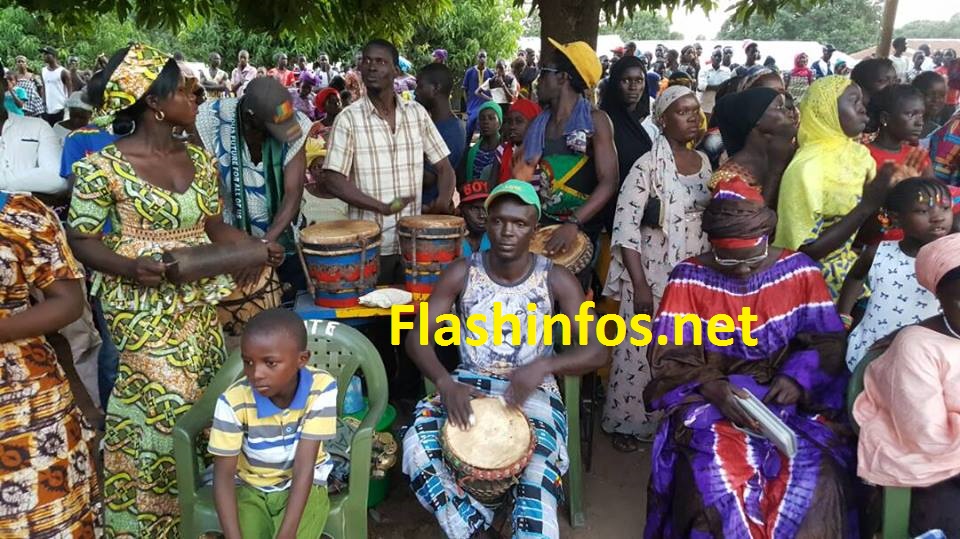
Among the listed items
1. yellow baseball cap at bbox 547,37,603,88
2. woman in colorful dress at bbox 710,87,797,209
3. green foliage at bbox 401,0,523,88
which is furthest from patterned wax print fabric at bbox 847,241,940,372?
green foliage at bbox 401,0,523,88

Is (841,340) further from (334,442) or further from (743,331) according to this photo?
(334,442)

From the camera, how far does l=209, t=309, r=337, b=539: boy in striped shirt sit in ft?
7.75

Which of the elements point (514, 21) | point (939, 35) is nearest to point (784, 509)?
point (514, 21)

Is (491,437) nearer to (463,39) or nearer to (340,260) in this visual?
(340,260)

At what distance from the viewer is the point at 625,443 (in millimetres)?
4121

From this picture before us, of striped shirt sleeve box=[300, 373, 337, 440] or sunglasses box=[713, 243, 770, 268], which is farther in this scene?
sunglasses box=[713, 243, 770, 268]

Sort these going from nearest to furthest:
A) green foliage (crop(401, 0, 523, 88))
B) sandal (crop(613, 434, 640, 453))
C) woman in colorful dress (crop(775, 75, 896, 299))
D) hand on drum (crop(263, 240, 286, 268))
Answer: hand on drum (crop(263, 240, 286, 268)), woman in colorful dress (crop(775, 75, 896, 299)), sandal (crop(613, 434, 640, 453)), green foliage (crop(401, 0, 523, 88))

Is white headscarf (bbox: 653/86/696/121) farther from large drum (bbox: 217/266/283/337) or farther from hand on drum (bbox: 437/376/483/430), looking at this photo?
large drum (bbox: 217/266/283/337)

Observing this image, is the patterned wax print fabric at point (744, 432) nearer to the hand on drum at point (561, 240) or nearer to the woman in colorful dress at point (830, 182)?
the woman in colorful dress at point (830, 182)

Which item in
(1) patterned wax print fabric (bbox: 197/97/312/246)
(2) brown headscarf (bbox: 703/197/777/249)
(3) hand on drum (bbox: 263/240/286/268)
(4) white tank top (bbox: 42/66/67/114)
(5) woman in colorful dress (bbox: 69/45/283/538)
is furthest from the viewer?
(4) white tank top (bbox: 42/66/67/114)

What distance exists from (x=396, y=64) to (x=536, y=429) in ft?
8.09

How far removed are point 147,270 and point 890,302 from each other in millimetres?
2930

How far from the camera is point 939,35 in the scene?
8012 centimetres

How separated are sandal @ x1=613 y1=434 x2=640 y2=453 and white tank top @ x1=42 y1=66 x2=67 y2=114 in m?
14.2
